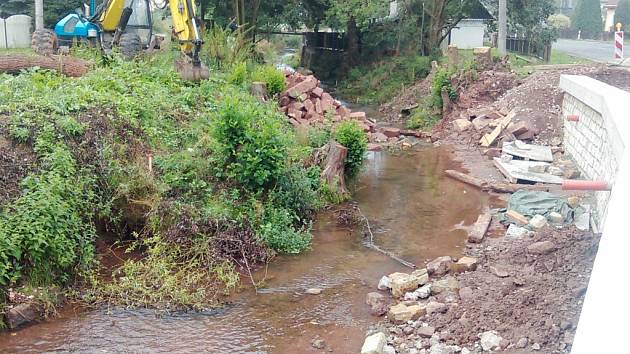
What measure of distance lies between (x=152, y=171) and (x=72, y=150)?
3.73 ft

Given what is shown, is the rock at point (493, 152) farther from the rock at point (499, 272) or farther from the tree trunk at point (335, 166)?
the rock at point (499, 272)

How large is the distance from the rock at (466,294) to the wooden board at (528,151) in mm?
6790

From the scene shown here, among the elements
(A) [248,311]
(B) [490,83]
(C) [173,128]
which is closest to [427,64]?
(B) [490,83]

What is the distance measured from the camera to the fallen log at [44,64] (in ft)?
42.9

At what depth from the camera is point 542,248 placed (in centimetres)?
750

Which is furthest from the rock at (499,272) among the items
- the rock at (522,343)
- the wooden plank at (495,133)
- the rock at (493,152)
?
the wooden plank at (495,133)

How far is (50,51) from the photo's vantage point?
1706 cm

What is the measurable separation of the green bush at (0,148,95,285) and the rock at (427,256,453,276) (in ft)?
13.9

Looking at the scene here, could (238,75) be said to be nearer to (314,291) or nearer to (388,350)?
(314,291)

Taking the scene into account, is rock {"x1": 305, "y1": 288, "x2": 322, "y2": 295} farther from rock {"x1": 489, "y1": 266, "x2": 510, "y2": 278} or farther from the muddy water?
rock {"x1": 489, "y1": 266, "x2": 510, "y2": 278}

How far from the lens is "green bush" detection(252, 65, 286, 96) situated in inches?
611

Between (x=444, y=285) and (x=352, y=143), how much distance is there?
4855 millimetres

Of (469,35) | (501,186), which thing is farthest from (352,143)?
(469,35)

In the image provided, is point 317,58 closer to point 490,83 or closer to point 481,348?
point 490,83
